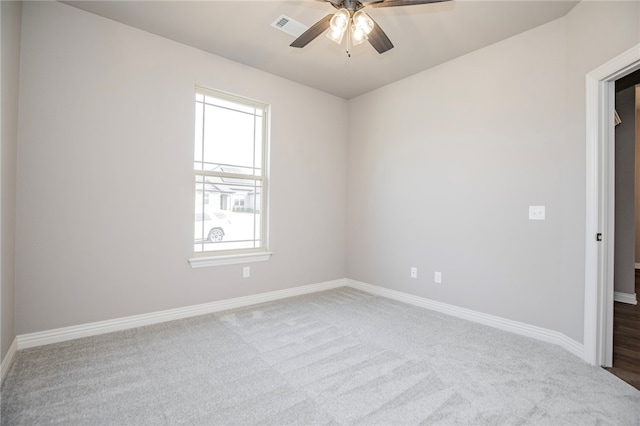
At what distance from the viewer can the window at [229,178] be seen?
10.7 feet

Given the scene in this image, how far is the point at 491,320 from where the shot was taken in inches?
116

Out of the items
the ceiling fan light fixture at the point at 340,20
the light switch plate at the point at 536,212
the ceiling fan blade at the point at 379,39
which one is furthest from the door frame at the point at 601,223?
the ceiling fan light fixture at the point at 340,20

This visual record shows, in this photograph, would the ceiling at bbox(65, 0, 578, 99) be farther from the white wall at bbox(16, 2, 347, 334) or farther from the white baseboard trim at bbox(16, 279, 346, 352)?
the white baseboard trim at bbox(16, 279, 346, 352)

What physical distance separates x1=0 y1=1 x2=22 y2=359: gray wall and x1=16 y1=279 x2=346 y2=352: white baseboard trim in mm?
172

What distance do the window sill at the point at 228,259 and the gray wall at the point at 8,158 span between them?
1319 millimetres

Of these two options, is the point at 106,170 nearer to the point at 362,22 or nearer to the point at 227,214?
the point at 227,214

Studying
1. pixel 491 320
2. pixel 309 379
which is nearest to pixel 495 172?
pixel 491 320

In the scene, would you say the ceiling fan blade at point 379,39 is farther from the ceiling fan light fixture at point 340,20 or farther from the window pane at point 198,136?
the window pane at point 198,136

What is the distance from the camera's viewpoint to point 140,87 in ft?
9.30

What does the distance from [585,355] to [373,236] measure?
2392 mm

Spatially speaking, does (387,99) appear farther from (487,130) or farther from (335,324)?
(335,324)

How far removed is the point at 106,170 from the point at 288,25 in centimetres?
210

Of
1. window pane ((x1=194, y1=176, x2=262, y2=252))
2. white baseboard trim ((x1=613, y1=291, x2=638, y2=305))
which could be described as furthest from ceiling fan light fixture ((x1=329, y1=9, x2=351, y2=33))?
white baseboard trim ((x1=613, y1=291, x2=638, y2=305))

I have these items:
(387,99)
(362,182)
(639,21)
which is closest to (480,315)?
(362,182)
